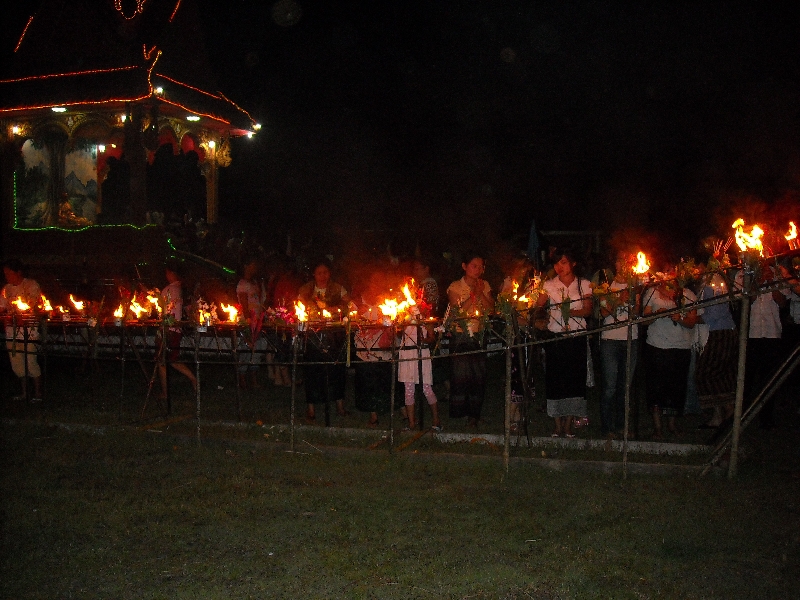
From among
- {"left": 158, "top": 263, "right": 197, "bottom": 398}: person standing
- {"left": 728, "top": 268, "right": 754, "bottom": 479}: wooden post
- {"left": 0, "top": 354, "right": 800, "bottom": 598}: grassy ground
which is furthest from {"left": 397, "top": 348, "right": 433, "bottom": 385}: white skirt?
{"left": 728, "top": 268, "right": 754, "bottom": 479}: wooden post

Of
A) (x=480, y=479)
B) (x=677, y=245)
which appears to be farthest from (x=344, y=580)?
(x=677, y=245)

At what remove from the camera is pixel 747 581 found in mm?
4367

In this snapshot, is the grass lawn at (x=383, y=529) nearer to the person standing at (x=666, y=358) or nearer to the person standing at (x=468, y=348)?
the person standing at (x=666, y=358)

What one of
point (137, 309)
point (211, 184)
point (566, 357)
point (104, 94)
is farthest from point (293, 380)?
point (211, 184)

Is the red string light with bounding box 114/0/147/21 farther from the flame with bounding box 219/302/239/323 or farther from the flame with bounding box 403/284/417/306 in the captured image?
the flame with bounding box 403/284/417/306

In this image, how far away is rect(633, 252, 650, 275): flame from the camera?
7.46m

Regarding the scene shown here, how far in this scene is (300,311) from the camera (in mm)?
8836

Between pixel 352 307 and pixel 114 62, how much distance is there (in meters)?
11.9

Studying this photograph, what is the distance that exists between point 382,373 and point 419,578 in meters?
4.66

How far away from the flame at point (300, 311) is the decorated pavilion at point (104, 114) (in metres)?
9.68

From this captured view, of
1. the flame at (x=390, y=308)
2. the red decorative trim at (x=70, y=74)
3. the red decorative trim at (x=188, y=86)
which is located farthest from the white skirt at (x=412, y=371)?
the red decorative trim at (x=70, y=74)

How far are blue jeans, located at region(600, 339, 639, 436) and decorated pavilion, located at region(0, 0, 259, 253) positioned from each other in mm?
12721

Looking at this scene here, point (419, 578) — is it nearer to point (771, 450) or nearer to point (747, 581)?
point (747, 581)

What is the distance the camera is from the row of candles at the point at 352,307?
645cm
